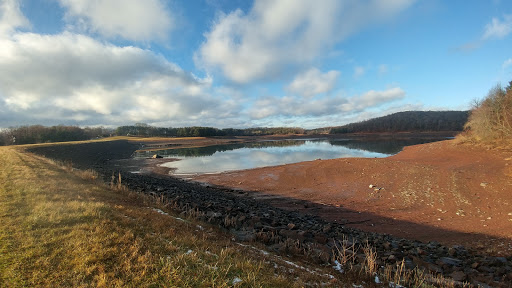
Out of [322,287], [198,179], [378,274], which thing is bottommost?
[198,179]

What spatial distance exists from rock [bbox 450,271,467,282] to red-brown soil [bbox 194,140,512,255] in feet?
10.0

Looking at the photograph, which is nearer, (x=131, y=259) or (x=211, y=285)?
(x=211, y=285)

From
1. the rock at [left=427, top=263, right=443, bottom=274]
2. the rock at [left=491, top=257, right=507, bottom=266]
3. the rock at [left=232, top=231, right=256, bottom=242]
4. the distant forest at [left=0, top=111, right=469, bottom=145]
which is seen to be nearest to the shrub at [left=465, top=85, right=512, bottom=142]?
the rock at [left=491, top=257, right=507, bottom=266]

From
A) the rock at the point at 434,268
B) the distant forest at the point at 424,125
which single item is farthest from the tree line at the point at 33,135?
the distant forest at the point at 424,125

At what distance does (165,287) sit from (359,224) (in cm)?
953

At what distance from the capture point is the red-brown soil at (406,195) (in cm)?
899

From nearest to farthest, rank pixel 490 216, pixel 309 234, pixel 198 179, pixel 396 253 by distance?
pixel 396 253, pixel 309 234, pixel 490 216, pixel 198 179

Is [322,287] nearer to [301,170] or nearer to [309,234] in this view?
[309,234]

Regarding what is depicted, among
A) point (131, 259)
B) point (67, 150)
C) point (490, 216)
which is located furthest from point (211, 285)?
point (67, 150)

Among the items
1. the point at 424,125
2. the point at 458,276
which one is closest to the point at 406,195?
the point at 458,276

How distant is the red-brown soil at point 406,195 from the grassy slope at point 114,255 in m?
7.61

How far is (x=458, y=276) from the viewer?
4812 mm

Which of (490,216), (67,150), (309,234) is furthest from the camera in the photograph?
(67,150)

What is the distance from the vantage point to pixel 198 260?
387 cm
